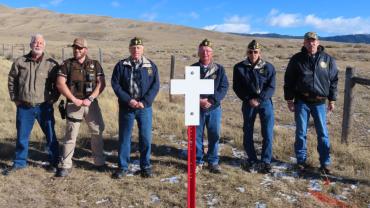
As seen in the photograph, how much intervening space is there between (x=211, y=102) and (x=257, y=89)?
2.18 ft

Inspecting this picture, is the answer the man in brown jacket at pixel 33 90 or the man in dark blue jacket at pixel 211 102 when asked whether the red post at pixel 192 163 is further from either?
the man in brown jacket at pixel 33 90

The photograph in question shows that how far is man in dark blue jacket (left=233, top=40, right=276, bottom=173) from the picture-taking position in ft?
21.9

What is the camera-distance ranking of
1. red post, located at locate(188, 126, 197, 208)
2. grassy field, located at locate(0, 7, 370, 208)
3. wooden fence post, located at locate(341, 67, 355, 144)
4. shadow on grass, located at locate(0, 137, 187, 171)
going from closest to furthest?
red post, located at locate(188, 126, 197, 208), grassy field, located at locate(0, 7, 370, 208), shadow on grass, located at locate(0, 137, 187, 171), wooden fence post, located at locate(341, 67, 355, 144)

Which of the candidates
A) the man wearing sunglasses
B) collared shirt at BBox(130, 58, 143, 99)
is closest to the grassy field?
the man wearing sunglasses

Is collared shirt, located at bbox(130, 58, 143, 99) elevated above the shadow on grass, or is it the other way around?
collared shirt, located at bbox(130, 58, 143, 99)

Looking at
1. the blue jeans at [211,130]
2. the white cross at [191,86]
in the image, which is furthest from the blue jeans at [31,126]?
the white cross at [191,86]

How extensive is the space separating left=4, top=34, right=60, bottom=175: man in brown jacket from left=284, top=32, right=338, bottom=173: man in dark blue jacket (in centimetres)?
338

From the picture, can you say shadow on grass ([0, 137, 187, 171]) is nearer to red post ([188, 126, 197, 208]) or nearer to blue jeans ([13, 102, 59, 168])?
blue jeans ([13, 102, 59, 168])

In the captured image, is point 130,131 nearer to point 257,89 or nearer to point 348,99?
point 257,89

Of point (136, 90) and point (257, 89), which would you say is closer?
point (136, 90)

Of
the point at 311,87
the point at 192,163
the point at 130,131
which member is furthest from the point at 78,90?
the point at 311,87

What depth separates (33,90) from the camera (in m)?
6.66

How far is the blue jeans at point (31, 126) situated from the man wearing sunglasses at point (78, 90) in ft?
1.07

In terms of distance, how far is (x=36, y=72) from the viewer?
6664 mm
